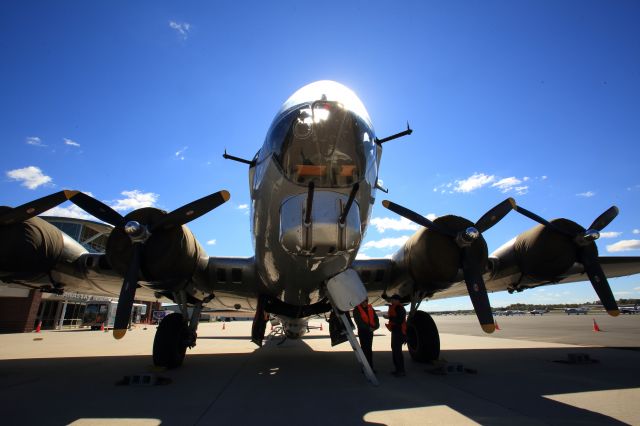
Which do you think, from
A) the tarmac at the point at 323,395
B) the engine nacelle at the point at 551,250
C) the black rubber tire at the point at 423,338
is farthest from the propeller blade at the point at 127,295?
the engine nacelle at the point at 551,250

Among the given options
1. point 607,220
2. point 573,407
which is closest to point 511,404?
point 573,407

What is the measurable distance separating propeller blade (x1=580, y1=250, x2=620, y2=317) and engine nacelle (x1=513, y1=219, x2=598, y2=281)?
0.20m

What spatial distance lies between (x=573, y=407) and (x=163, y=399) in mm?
5267

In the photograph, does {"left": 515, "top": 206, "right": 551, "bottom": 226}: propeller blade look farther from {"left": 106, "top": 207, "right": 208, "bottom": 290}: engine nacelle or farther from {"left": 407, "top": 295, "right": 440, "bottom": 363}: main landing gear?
{"left": 106, "top": 207, "right": 208, "bottom": 290}: engine nacelle

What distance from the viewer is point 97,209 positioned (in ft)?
20.3

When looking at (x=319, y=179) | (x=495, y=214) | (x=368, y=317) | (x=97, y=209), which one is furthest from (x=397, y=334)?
(x=97, y=209)

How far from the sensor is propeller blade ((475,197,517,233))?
7.01 m

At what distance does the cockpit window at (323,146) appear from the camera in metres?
4.99

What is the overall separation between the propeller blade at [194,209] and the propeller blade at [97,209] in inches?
34.1

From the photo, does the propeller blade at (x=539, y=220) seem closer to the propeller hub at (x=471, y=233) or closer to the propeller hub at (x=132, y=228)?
the propeller hub at (x=471, y=233)

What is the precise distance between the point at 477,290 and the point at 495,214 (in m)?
1.78

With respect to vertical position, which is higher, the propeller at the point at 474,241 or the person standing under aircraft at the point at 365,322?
the propeller at the point at 474,241

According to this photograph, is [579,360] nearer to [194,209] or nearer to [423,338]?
[423,338]

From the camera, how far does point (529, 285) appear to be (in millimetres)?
8656
